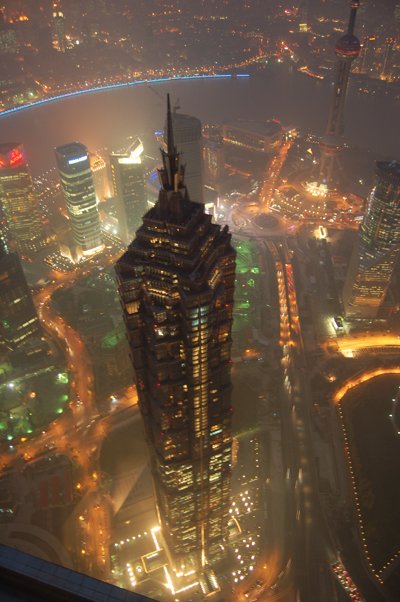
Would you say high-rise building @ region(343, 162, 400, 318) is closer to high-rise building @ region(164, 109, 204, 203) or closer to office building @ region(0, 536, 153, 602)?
high-rise building @ region(164, 109, 204, 203)

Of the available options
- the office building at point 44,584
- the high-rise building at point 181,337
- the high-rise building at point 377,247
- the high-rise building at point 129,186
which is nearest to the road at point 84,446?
the high-rise building at point 181,337

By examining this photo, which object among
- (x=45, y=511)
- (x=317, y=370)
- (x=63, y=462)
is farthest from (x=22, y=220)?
(x=317, y=370)

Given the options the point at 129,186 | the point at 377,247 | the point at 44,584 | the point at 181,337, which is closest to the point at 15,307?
the point at 129,186

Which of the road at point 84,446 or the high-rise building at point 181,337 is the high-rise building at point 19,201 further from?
the high-rise building at point 181,337

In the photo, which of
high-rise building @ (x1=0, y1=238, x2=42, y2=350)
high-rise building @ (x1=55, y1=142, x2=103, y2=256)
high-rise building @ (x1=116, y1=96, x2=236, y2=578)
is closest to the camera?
high-rise building @ (x1=116, y1=96, x2=236, y2=578)

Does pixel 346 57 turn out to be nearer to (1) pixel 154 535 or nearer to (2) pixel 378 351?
(2) pixel 378 351

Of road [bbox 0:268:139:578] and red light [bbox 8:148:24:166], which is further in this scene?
red light [bbox 8:148:24:166]

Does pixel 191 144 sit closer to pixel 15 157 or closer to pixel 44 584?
pixel 15 157

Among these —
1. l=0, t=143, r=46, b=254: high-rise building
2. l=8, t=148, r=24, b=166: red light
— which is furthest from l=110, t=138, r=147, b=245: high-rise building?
l=8, t=148, r=24, b=166: red light
